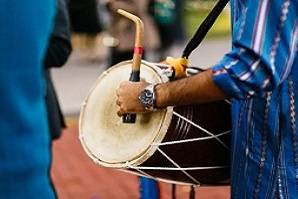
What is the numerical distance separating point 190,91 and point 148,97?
17 centimetres

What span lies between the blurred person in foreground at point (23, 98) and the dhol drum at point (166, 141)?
2.26 ft

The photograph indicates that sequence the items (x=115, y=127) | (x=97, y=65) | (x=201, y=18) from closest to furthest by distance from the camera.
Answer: (x=115, y=127), (x=97, y=65), (x=201, y=18)

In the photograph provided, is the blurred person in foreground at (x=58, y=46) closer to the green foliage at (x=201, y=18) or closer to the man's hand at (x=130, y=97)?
the man's hand at (x=130, y=97)

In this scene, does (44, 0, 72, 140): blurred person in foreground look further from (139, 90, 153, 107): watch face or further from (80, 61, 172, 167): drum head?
(139, 90, 153, 107): watch face

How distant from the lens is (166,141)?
2006mm

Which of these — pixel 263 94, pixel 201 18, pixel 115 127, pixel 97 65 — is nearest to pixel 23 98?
pixel 263 94

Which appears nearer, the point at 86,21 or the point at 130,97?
the point at 130,97

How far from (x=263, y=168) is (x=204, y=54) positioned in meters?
7.53

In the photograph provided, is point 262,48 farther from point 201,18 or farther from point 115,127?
point 201,18

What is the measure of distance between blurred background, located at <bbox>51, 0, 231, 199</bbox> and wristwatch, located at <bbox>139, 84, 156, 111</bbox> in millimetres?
958

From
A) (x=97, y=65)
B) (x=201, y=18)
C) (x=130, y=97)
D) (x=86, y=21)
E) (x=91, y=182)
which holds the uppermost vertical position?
(x=201, y=18)

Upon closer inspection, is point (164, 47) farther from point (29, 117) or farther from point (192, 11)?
point (29, 117)

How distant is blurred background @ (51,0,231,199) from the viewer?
454 centimetres

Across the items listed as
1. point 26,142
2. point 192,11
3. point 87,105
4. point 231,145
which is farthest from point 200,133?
point 192,11
